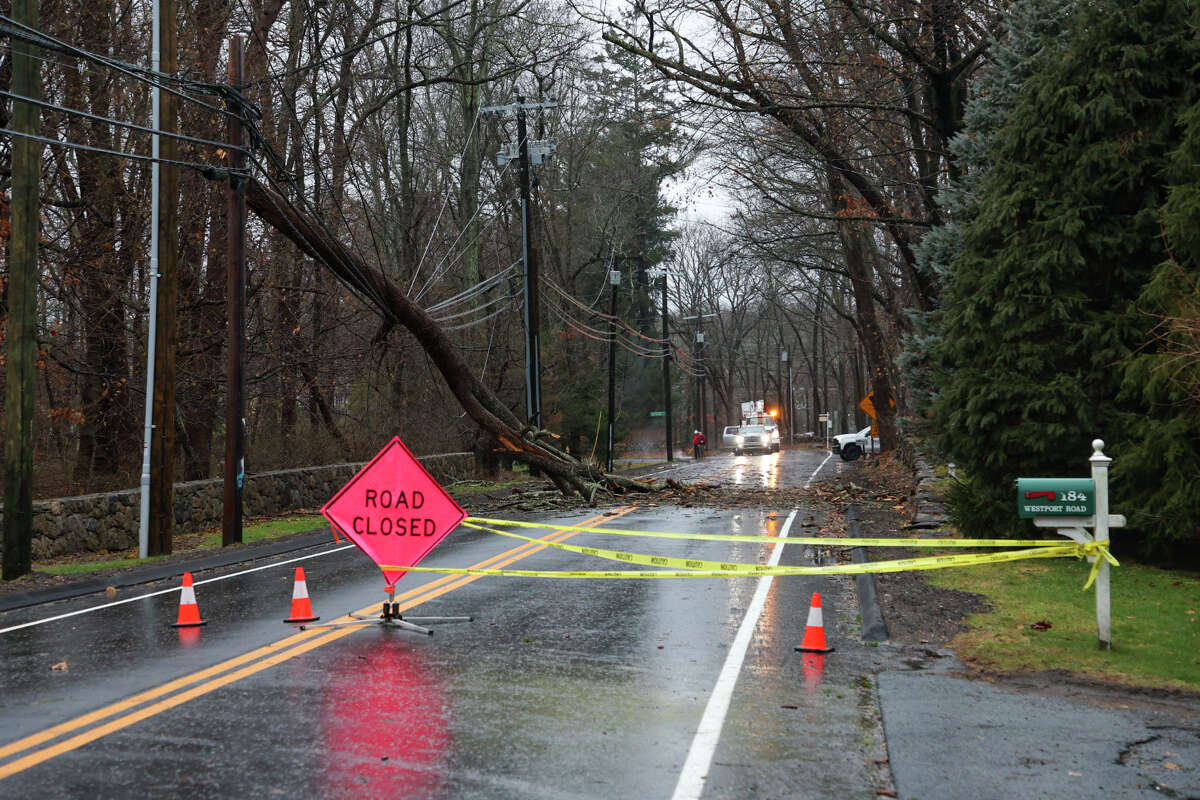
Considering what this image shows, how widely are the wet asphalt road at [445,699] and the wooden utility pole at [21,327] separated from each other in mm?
3069

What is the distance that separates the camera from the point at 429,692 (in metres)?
6.96

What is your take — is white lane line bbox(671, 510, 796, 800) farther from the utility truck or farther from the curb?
the utility truck

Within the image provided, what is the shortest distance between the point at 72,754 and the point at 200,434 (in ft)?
73.1

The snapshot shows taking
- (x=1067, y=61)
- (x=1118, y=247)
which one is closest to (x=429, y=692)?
(x=1118, y=247)

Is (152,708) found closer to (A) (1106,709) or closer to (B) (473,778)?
(B) (473,778)

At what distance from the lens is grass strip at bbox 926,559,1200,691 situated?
7729mm

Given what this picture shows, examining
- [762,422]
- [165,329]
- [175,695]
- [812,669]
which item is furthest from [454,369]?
[762,422]

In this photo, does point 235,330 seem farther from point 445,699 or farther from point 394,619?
point 445,699

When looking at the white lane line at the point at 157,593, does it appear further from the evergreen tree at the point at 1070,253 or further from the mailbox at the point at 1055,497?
the evergreen tree at the point at 1070,253

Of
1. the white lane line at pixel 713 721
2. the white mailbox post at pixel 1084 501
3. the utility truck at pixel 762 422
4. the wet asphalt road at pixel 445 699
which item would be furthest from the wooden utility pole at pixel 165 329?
the utility truck at pixel 762 422

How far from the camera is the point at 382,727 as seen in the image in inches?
241

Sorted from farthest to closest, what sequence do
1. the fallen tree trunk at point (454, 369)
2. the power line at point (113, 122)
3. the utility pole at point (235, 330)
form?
the fallen tree trunk at point (454, 369)
the utility pole at point (235, 330)
the power line at point (113, 122)

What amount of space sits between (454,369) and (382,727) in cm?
1703

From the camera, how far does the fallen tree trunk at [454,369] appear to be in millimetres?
19656
